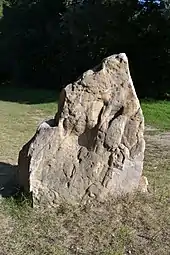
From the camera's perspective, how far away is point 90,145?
519 cm

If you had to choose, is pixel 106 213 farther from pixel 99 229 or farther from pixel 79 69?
pixel 79 69

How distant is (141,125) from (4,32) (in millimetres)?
29697

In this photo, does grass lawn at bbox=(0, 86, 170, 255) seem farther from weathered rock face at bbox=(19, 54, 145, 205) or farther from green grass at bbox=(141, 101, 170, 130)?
green grass at bbox=(141, 101, 170, 130)

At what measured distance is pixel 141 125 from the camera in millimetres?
5246

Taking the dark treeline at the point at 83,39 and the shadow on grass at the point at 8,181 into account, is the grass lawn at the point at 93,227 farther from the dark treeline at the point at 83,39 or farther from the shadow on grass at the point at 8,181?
the dark treeline at the point at 83,39

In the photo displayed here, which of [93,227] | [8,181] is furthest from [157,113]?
[93,227]

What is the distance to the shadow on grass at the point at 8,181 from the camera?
17.5 feet

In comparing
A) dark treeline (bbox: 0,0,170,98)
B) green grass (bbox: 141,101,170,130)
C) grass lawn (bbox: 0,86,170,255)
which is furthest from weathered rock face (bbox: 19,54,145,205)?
dark treeline (bbox: 0,0,170,98)

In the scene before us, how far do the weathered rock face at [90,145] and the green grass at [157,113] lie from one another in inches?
310

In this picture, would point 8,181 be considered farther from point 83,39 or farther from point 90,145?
point 83,39

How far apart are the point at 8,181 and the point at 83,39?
58.6ft

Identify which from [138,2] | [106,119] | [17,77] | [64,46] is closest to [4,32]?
[17,77]

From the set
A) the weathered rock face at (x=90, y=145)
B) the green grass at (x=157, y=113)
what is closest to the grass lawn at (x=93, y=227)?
the weathered rock face at (x=90, y=145)

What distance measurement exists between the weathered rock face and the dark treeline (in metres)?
12.4
